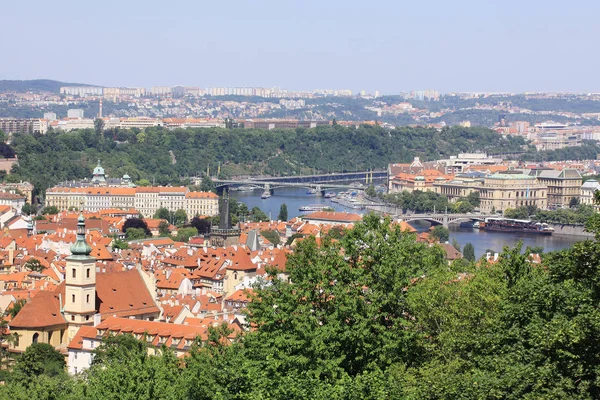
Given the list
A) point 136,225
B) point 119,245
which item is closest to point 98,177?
point 136,225

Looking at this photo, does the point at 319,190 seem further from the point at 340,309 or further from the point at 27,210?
the point at 340,309

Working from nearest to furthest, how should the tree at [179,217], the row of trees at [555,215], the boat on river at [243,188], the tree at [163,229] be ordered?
the tree at [163,229] → the tree at [179,217] → the row of trees at [555,215] → the boat on river at [243,188]

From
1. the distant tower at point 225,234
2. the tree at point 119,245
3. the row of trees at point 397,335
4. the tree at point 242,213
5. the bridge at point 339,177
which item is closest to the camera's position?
the row of trees at point 397,335

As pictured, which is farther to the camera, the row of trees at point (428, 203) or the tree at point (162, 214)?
the row of trees at point (428, 203)

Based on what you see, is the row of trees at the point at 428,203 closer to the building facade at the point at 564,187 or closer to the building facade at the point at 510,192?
the building facade at the point at 510,192

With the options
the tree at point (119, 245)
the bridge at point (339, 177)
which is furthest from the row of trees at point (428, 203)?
the tree at point (119, 245)
